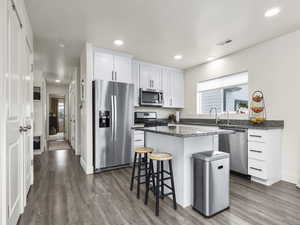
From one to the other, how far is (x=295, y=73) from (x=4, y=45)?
3999 mm

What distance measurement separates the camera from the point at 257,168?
108 inches

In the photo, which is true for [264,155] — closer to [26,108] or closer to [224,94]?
[224,94]

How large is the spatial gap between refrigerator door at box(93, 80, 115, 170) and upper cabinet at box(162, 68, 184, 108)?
200cm

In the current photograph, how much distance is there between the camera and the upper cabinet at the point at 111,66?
136 inches

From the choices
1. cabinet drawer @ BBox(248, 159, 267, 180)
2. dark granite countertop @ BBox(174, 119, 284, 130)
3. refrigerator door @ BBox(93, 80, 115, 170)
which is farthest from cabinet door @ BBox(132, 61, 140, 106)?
cabinet drawer @ BBox(248, 159, 267, 180)

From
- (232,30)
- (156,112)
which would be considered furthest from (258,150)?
(156,112)

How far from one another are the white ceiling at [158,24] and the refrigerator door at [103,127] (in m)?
0.94

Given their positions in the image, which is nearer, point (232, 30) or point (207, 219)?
point (207, 219)

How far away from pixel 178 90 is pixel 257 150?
2.93 meters

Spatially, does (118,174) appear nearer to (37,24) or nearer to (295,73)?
(37,24)

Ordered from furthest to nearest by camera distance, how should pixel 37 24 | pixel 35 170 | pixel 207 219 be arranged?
1. pixel 35 170
2. pixel 37 24
3. pixel 207 219

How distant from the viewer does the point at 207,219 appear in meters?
1.78

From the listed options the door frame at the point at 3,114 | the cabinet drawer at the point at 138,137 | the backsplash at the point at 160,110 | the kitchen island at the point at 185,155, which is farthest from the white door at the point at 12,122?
the backsplash at the point at 160,110

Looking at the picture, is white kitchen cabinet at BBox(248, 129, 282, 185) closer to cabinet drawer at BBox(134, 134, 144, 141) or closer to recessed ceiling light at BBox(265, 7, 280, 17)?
recessed ceiling light at BBox(265, 7, 280, 17)
